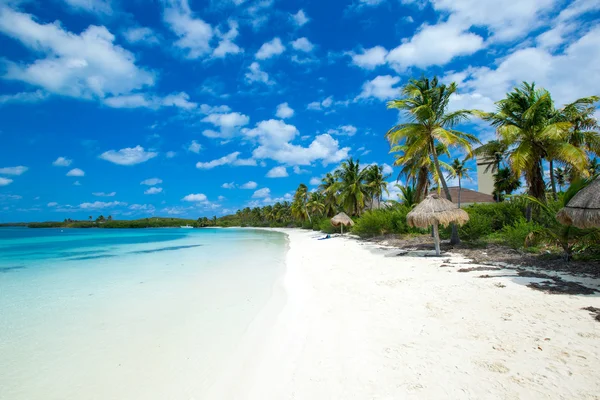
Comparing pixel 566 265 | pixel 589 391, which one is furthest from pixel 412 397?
pixel 566 265

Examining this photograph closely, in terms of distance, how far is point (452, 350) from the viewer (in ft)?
10.2

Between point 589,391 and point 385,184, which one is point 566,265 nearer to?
point 589,391

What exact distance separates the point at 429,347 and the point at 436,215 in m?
6.44

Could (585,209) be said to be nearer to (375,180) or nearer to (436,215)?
(436,215)

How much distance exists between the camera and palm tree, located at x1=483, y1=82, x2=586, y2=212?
31.8 feet

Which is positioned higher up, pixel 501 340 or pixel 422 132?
pixel 422 132

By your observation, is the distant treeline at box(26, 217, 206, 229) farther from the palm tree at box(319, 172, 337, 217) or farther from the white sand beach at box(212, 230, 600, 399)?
the white sand beach at box(212, 230, 600, 399)

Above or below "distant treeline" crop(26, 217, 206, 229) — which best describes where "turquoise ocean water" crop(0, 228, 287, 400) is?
below

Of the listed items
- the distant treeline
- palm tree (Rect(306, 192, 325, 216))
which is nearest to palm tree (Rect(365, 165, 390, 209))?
palm tree (Rect(306, 192, 325, 216))

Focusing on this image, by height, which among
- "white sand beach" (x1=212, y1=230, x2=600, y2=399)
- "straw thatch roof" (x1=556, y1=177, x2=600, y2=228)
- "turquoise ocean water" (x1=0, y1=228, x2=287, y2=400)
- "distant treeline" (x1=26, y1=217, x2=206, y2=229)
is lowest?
"turquoise ocean water" (x1=0, y1=228, x2=287, y2=400)

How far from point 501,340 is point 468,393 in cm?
124

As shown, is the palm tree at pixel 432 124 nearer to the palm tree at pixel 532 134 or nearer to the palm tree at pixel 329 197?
the palm tree at pixel 532 134

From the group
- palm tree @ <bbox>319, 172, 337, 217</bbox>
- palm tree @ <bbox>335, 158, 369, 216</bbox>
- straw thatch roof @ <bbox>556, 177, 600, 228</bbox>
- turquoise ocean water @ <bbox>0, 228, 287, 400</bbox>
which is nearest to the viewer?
turquoise ocean water @ <bbox>0, 228, 287, 400</bbox>

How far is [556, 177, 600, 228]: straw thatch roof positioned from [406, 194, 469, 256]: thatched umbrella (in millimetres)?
3168
